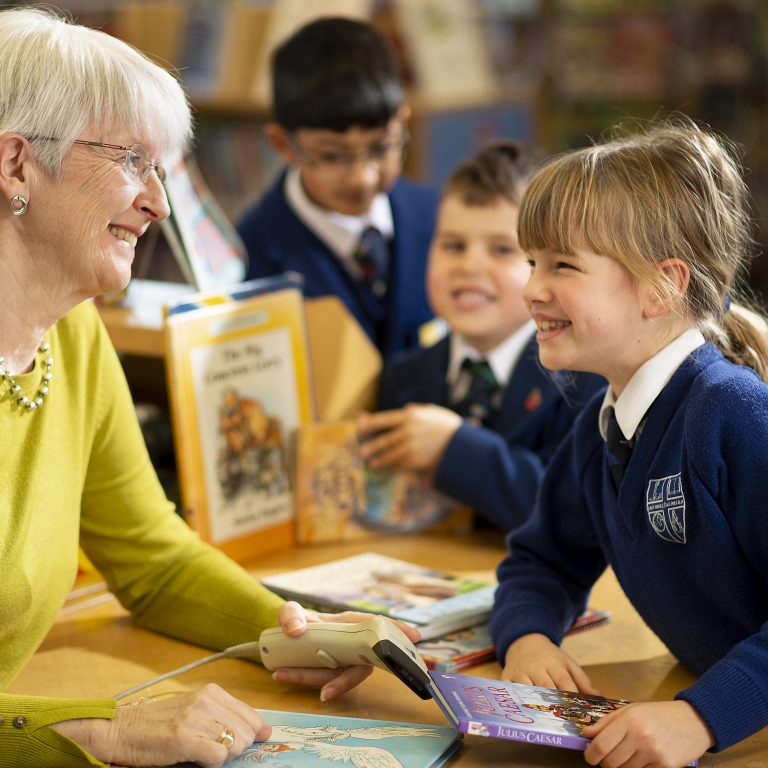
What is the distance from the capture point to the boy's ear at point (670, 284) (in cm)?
117

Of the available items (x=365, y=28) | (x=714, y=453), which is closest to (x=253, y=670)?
(x=714, y=453)

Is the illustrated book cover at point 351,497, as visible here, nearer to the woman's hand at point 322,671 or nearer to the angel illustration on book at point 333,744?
the woman's hand at point 322,671

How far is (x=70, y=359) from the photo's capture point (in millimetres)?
1313

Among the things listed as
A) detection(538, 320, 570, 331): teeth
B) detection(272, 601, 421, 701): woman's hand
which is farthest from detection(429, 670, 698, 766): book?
detection(538, 320, 570, 331): teeth

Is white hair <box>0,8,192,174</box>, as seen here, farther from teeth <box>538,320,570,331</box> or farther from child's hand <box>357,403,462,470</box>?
child's hand <box>357,403,462,470</box>

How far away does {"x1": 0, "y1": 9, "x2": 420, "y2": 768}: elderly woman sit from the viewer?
3.39ft

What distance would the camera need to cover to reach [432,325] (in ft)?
7.59

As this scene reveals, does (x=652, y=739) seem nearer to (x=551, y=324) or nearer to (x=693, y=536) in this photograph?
(x=693, y=536)

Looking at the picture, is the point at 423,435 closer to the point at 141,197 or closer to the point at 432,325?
the point at 432,325

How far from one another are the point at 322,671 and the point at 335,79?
4.05ft

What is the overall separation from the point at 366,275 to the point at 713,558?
50.0 inches

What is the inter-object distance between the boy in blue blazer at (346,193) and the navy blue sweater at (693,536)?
95 cm

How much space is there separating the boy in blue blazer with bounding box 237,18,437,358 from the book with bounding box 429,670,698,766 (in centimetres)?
121

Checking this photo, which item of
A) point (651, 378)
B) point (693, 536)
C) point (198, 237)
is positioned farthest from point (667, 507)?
point (198, 237)
